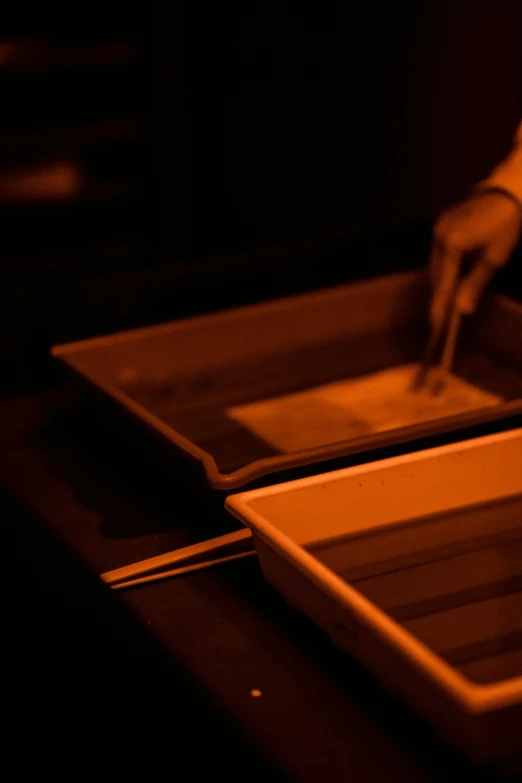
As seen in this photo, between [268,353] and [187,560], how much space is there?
0.42m

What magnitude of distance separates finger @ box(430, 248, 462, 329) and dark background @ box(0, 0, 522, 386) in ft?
2.46

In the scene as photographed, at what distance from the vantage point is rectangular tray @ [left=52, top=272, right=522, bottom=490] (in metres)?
1.10

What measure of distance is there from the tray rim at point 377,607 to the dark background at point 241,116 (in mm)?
1171

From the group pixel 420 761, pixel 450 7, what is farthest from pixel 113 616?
pixel 450 7

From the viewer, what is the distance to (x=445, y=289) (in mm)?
1242

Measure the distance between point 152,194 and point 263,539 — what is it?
1763 millimetres

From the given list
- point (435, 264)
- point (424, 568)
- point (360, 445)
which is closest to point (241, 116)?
point (435, 264)

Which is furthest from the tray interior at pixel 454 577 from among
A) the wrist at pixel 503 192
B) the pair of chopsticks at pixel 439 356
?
the wrist at pixel 503 192

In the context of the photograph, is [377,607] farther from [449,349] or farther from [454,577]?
[449,349]

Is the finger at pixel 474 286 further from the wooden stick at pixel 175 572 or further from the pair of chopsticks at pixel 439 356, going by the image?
the wooden stick at pixel 175 572

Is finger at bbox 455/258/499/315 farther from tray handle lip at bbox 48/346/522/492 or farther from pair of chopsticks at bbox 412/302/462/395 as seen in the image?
tray handle lip at bbox 48/346/522/492

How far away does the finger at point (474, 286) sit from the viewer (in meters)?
1.23

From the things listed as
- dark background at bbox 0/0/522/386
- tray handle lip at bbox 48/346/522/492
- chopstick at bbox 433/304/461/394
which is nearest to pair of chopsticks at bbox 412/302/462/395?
chopstick at bbox 433/304/461/394

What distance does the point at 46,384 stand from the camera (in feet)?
4.03
